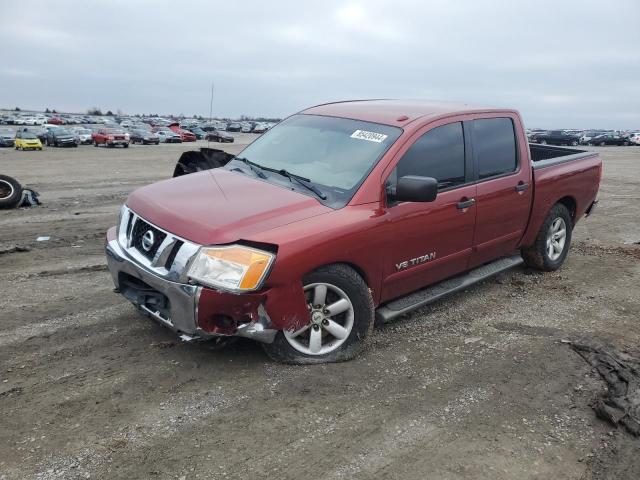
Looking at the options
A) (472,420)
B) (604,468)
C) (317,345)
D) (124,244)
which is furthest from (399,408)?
(124,244)

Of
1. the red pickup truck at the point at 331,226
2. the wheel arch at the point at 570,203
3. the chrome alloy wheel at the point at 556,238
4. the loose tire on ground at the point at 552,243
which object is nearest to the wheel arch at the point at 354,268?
the red pickup truck at the point at 331,226

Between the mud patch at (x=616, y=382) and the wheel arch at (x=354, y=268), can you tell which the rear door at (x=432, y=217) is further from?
the mud patch at (x=616, y=382)

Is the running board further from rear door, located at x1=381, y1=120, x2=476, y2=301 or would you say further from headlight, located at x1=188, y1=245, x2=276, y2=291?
headlight, located at x1=188, y1=245, x2=276, y2=291

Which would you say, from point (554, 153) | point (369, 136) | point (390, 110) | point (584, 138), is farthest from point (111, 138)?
point (584, 138)

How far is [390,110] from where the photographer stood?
15.8 ft

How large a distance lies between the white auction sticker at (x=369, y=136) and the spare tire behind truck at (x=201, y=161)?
1848 millimetres

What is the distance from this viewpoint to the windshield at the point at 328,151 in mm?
4160

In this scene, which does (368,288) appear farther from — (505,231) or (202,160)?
(202,160)

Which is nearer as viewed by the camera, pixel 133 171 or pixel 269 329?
pixel 269 329

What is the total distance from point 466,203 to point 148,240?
264 centimetres

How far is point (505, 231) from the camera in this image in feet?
17.5

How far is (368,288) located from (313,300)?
0.50m

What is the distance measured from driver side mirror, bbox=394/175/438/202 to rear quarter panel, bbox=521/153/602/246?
2.21 metres

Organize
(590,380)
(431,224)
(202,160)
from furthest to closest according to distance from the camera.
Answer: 1. (202,160)
2. (431,224)
3. (590,380)
